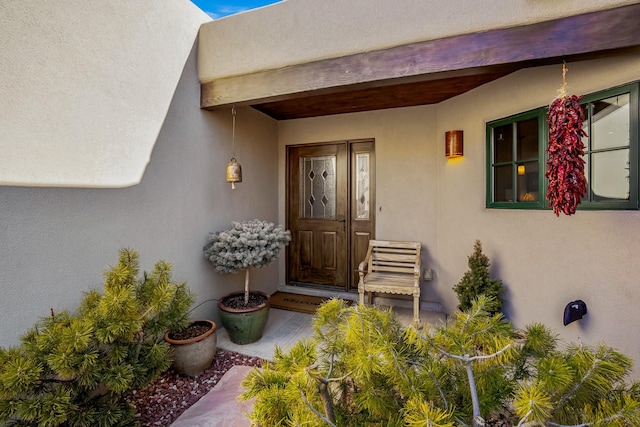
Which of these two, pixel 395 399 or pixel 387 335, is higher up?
pixel 387 335

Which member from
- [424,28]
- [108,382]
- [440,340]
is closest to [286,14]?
[424,28]

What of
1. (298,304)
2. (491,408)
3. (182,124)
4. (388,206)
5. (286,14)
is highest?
(286,14)

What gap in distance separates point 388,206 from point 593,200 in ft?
7.23

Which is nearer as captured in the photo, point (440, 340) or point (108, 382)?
point (440, 340)

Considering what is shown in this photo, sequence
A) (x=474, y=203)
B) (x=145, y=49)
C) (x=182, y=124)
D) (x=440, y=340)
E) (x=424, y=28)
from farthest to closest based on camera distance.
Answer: (x=474, y=203), (x=182, y=124), (x=145, y=49), (x=424, y=28), (x=440, y=340)

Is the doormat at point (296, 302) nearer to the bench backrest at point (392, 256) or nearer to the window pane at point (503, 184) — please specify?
the bench backrest at point (392, 256)

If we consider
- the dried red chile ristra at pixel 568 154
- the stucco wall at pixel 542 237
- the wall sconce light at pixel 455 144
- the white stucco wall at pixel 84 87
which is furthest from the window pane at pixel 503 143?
the white stucco wall at pixel 84 87

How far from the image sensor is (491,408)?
0.77 meters

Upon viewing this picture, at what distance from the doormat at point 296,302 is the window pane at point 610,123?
9.50ft

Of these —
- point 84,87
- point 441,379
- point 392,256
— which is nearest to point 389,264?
point 392,256

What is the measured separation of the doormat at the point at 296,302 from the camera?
12.4ft

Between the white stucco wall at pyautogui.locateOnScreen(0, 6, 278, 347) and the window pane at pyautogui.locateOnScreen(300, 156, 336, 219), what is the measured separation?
2.21 feet

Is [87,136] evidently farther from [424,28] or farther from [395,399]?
[424,28]

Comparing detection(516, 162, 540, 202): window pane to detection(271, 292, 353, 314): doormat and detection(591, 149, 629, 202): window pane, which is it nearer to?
detection(591, 149, 629, 202): window pane
